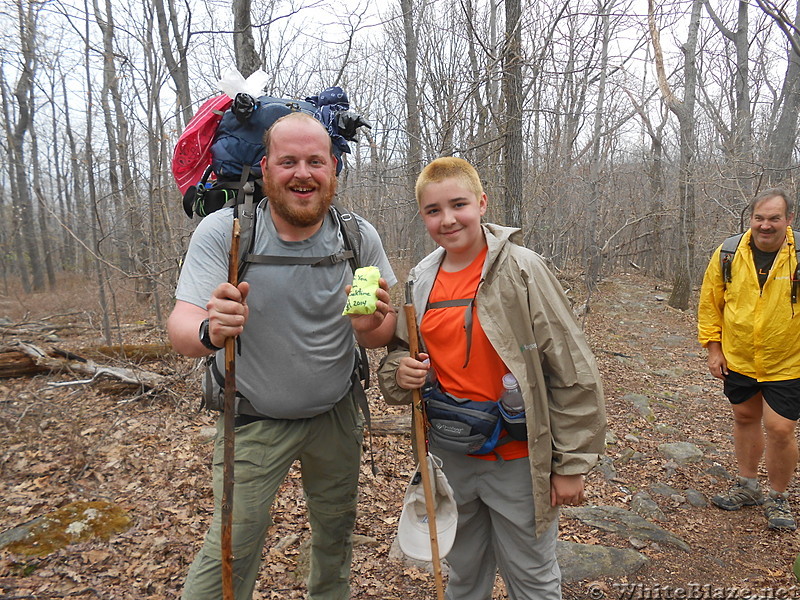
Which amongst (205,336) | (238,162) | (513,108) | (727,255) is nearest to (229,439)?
(205,336)

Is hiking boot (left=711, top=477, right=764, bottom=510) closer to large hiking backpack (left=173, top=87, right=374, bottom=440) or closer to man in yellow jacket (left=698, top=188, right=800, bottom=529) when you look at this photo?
man in yellow jacket (left=698, top=188, right=800, bottom=529)

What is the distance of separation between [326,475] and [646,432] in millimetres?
4979

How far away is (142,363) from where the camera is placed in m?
7.09

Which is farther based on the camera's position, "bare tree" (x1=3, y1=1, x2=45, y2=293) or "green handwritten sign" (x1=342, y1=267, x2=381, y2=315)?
"bare tree" (x1=3, y1=1, x2=45, y2=293)

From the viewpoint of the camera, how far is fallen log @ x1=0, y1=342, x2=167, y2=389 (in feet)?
20.8

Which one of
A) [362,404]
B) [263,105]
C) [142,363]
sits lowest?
[142,363]

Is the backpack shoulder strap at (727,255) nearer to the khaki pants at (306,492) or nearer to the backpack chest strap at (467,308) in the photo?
the backpack chest strap at (467,308)

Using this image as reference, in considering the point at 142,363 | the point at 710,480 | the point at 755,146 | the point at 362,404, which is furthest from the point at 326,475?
the point at 755,146

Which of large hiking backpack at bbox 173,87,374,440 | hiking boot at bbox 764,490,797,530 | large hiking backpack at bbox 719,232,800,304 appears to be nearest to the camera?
large hiking backpack at bbox 173,87,374,440

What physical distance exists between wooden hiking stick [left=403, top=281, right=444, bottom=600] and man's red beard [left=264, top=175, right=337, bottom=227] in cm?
55

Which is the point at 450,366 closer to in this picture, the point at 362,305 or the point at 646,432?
the point at 362,305

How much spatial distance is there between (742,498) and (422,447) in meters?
3.66

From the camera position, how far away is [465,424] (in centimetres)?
206

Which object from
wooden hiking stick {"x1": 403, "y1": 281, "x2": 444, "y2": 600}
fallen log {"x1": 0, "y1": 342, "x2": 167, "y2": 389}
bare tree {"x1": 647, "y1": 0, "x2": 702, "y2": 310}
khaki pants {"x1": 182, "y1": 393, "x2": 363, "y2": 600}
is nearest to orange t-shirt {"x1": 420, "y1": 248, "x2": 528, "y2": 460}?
wooden hiking stick {"x1": 403, "y1": 281, "x2": 444, "y2": 600}
